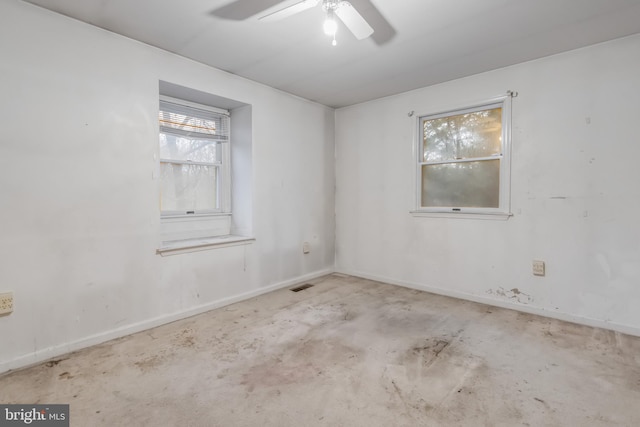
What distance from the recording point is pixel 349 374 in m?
1.96

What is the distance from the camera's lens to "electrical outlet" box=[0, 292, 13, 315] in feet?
6.52

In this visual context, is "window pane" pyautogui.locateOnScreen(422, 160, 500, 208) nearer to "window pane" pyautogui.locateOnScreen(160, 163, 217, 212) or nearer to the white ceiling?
the white ceiling

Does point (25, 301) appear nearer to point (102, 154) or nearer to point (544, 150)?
point (102, 154)

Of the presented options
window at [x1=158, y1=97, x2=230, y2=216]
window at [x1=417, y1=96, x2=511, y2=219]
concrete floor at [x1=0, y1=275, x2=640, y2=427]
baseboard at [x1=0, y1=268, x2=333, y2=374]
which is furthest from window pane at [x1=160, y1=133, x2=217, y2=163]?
window at [x1=417, y1=96, x2=511, y2=219]

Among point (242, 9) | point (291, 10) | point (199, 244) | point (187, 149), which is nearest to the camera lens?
point (291, 10)

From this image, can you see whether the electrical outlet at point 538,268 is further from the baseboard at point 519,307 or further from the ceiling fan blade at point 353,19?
the ceiling fan blade at point 353,19

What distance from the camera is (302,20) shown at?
7.34 ft

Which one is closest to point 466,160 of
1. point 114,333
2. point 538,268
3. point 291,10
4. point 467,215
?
point 467,215

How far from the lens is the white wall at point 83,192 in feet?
6.68

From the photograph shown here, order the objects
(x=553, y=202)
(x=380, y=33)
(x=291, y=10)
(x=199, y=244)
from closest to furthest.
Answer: (x=291, y=10), (x=380, y=33), (x=553, y=202), (x=199, y=244)

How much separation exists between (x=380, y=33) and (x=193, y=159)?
2.25 metres

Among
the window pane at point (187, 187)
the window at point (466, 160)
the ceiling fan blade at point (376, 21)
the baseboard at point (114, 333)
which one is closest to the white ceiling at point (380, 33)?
the ceiling fan blade at point (376, 21)

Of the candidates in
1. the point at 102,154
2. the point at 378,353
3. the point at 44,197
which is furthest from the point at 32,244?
the point at 378,353

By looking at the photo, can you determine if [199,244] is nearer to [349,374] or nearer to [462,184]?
[349,374]
